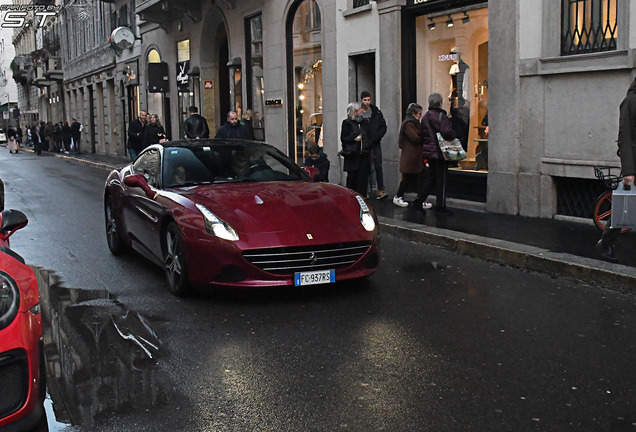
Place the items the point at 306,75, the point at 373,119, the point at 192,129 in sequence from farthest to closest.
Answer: the point at 306,75 < the point at 192,129 < the point at 373,119

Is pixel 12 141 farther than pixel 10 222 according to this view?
Yes

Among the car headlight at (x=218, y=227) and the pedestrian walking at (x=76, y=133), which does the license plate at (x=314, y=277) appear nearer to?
the car headlight at (x=218, y=227)

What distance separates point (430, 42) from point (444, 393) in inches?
440

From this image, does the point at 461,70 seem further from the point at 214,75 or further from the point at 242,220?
the point at 214,75

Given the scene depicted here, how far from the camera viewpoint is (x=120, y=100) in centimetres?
3788

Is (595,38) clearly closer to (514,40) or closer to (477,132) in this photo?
(514,40)

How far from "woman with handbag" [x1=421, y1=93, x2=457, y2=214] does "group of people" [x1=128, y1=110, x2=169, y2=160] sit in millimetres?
9065

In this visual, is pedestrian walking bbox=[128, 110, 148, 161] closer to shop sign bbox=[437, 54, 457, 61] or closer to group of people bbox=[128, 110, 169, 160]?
group of people bbox=[128, 110, 169, 160]

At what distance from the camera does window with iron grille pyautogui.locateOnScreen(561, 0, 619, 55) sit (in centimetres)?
1060

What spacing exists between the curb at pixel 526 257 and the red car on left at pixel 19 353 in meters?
5.34

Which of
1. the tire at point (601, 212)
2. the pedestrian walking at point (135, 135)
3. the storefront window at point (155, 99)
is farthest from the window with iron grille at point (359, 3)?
the storefront window at point (155, 99)

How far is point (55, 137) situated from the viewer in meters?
50.6

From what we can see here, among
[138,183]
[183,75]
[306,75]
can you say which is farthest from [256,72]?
[138,183]

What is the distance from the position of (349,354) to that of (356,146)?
819 cm
